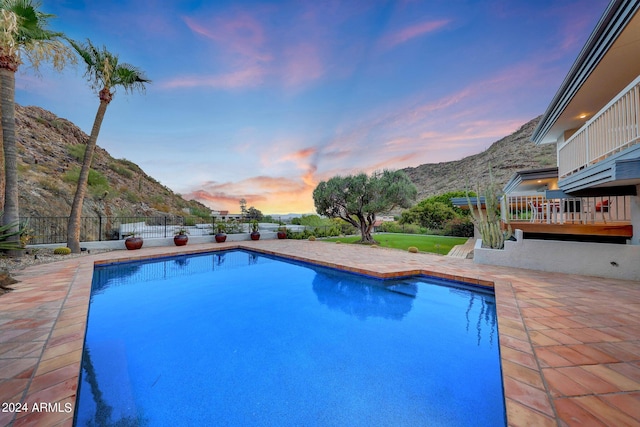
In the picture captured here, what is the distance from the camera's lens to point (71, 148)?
21.0 meters

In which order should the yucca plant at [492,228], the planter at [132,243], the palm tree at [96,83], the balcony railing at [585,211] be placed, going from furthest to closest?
1. the planter at [132,243]
2. the palm tree at [96,83]
3. the yucca plant at [492,228]
4. the balcony railing at [585,211]

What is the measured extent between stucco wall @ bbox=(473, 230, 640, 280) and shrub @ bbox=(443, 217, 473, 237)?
7.81m

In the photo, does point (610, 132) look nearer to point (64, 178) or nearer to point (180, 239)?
point (180, 239)

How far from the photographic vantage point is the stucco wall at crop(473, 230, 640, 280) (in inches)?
196

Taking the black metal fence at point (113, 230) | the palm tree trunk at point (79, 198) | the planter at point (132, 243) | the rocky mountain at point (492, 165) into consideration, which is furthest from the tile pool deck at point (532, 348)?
the rocky mountain at point (492, 165)

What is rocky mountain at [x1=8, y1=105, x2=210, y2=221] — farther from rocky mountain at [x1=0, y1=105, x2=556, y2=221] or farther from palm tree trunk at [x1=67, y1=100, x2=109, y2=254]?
palm tree trunk at [x1=67, y1=100, x2=109, y2=254]

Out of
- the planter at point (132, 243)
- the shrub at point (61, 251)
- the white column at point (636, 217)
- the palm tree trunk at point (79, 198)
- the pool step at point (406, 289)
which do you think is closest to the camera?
the white column at point (636, 217)

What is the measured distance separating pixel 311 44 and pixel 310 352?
10908 mm

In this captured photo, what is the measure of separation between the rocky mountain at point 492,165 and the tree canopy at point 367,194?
12.9 m

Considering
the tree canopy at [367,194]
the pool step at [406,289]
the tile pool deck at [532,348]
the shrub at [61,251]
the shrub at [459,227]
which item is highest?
the tree canopy at [367,194]

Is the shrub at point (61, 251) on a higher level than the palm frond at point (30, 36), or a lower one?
lower

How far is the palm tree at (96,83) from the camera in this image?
8094mm

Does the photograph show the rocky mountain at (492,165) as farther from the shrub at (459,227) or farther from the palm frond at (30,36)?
the palm frond at (30,36)

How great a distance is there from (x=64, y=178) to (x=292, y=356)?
20.7m
